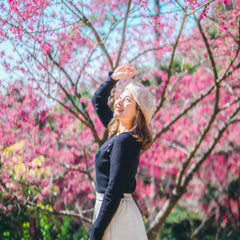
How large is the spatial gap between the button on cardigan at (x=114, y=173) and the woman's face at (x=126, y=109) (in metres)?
0.16

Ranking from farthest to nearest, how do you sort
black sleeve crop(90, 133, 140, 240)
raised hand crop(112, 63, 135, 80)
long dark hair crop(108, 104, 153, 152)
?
raised hand crop(112, 63, 135, 80) → long dark hair crop(108, 104, 153, 152) → black sleeve crop(90, 133, 140, 240)

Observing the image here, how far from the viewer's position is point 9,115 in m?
3.72

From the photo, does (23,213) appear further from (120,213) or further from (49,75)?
(120,213)

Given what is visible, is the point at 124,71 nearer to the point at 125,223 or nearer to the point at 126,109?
the point at 126,109

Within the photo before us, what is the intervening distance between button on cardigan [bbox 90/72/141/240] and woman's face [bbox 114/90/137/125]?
0.16m

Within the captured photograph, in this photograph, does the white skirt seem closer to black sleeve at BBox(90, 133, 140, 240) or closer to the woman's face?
black sleeve at BBox(90, 133, 140, 240)

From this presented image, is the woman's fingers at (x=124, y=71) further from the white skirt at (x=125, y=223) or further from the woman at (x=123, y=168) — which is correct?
the white skirt at (x=125, y=223)

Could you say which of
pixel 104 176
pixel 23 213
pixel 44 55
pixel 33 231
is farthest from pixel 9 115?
pixel 104 176

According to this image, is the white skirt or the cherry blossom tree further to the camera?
the cherry blossom tree

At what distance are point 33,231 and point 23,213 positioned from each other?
1023 millimetres

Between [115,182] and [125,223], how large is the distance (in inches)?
A: 9.9

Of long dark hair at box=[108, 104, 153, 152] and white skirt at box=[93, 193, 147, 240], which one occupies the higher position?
long dark hair at box=[108, 104, 153, 152]

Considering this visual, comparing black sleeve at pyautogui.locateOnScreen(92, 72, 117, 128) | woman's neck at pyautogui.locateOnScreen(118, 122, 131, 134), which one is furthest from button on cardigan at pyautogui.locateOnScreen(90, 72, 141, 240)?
black sleeve at pyautogui.locateOnScreen(92, 72, 117, 128)

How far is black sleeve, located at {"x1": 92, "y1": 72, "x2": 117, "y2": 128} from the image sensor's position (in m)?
2.28
